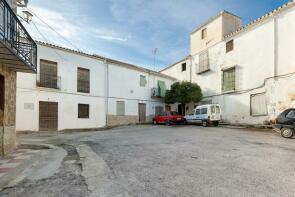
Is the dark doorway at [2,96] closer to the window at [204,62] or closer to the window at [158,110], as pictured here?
the window at [204,62]

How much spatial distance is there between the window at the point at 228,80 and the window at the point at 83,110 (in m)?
12.7

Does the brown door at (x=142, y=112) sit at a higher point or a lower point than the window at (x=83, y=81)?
lower

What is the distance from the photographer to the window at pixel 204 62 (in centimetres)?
2245

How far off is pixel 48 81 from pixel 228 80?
50.6 feet

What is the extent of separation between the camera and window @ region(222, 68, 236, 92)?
19.5 metres

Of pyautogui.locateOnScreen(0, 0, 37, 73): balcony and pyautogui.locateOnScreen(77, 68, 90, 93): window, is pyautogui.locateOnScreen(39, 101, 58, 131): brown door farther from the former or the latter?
pyautogui.locateOnScreen(0, 0, 37, 73): balcony

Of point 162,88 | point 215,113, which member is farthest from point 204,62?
point 215,113

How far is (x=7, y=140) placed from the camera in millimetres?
7695

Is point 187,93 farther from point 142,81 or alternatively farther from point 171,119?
point 142,81

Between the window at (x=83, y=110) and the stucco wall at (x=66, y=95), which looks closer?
the stucco wall at (x=66, y=95)

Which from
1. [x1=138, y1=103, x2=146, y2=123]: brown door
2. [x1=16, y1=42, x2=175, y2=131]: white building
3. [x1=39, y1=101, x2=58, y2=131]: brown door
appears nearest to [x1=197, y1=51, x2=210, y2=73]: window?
[x1=16, y1=42, x2=175, y2=131]: white building

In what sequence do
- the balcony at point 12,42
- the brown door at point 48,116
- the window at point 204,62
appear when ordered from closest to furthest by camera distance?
the balcony at point 12,42, the brown door at point 48,116, the window at point 204,62

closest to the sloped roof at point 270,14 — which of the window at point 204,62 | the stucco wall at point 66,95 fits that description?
the window at point 204,62

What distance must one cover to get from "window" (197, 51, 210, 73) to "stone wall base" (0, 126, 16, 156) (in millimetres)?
18579
